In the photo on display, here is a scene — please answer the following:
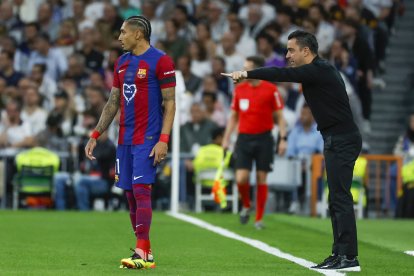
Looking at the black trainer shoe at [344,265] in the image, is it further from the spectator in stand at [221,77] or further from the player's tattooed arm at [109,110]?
the spectator in stand at [221,77]

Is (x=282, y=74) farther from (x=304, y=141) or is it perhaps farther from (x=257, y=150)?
(x=304, y=141)

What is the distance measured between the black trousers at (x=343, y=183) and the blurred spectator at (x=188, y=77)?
13822 millimetres

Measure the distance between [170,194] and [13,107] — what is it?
11.2 feet

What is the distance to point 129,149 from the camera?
1105 centimetres

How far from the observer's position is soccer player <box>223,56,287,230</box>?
17.0 m

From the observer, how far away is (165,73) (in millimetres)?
10977

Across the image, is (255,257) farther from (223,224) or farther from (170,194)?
(170,194)

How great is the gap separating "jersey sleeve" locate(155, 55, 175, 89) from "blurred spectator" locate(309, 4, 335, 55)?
15.1 metres

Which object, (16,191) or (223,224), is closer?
(223,224)

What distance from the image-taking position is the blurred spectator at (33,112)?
930 inches

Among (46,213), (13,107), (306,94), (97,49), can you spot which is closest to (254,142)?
(46,213)

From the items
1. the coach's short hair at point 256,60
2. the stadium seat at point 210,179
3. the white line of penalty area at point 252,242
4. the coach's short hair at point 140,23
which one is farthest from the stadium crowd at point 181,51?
the coach's short hair at point 140,23

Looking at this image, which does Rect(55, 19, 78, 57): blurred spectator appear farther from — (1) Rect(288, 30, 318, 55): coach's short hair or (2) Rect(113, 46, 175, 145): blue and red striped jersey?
(1) Rect(288, 30, 318, 55): coach's short hair

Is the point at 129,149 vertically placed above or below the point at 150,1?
below
